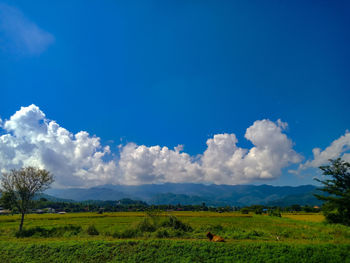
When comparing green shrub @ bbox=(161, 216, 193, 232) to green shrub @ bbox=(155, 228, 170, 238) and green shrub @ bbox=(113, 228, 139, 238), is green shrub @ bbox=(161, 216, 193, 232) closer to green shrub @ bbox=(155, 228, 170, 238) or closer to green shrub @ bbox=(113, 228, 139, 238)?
green shrub @ bbox=(155, 228, 170, 238)

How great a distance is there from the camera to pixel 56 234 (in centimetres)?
2814

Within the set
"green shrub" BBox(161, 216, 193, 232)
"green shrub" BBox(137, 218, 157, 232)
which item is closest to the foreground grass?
"green shrub" BBox(137, 218, 157, 232)

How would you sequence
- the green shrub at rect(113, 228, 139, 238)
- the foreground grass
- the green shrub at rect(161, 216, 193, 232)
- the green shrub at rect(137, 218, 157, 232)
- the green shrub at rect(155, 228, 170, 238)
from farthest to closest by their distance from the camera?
the green shrub at rect(161, 216, 193, 232) < the green shrub at rect(137, 218, 157, 232) < the green shrub at rect(113, 228, 139, 238) < the green shrub at rect(155, 228, 170, 238) < the foreground grass

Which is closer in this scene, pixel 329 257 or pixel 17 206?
pixel 329 257

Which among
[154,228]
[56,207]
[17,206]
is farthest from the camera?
[56,207]

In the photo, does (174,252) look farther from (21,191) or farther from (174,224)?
(21,191)

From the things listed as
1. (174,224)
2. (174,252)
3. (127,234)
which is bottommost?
(127,234)

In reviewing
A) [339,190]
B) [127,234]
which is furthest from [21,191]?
[339,190]

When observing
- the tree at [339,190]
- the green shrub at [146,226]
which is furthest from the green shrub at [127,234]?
the tree at [339,190]

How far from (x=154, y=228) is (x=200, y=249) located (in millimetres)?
10932

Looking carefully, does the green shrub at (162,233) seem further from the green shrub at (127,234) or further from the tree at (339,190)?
the tree at (339,190)

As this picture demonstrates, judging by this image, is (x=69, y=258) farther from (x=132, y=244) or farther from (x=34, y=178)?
(x=34, y=178)

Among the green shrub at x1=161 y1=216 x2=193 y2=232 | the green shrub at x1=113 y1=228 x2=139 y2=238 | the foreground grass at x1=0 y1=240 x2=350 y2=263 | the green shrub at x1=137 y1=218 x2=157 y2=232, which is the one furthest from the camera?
the green shrub at x1=161 y1=216 x2=193 y2=232

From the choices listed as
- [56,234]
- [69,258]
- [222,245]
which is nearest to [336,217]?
[222,245]
